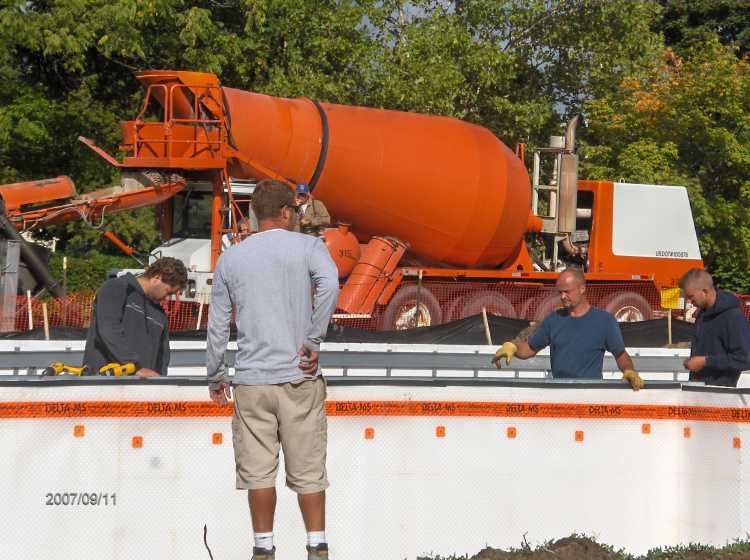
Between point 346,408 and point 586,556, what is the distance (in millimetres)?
1560

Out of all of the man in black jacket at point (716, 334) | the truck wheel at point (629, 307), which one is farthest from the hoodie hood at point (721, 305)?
the truck wheel at point (629, 307)

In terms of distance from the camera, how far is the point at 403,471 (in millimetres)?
7133

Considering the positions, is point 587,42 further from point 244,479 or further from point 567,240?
point 244,479

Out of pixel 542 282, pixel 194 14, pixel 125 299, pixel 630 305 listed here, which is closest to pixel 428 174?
pixel 542 282

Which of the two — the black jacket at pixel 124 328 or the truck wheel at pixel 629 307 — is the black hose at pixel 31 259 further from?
the black jacket at pixel 124 328

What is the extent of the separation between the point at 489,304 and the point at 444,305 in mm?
880

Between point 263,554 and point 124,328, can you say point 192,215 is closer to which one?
point 124,328

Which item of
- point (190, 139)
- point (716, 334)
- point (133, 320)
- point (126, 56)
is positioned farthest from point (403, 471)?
point (126, 56)

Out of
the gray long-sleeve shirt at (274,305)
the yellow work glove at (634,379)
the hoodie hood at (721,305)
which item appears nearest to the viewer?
the gray long-sleeve shirt at (274,305)

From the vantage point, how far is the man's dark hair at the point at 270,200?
604cm

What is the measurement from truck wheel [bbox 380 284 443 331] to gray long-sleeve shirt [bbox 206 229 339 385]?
14.8 metres

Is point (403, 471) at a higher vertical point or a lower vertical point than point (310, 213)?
lower

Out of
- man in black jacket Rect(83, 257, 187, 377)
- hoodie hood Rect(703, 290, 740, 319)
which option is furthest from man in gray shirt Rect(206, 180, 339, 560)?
hoodie hood Rect(703, 290, 740, 319)

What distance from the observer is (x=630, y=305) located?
23469mm
